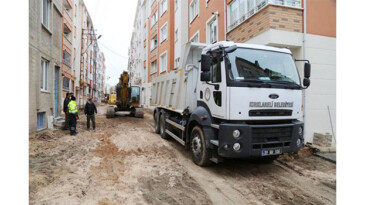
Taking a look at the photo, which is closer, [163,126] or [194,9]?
[163,126]

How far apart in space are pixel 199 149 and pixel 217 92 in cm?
151

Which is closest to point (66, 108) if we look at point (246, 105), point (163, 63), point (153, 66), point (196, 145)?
point (196, 145)

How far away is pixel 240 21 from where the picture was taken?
9.27m

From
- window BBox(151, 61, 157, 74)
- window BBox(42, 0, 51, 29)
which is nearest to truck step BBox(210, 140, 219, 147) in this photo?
window BBox(42, 0, 51, 29)

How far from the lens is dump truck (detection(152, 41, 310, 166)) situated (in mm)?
4398

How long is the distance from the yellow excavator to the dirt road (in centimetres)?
841

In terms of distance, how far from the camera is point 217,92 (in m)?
4.82

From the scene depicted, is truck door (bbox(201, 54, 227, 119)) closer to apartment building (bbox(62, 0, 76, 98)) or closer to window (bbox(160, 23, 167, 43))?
apartment building (bbox(62, 0, 76, 98))

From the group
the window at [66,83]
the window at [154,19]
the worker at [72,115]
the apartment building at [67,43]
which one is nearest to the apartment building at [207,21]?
the worker at [72,115]

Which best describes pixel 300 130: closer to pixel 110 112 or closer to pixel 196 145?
pixel 196 145

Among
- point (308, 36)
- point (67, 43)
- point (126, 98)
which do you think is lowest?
point (126, 98)

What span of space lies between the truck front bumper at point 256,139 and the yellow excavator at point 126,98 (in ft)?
38.1

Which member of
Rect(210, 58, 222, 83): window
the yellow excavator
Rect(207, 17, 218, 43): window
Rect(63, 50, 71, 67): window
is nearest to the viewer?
Rect(210, 58, 222, 83): window

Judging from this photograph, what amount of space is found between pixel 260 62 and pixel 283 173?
2680mm
